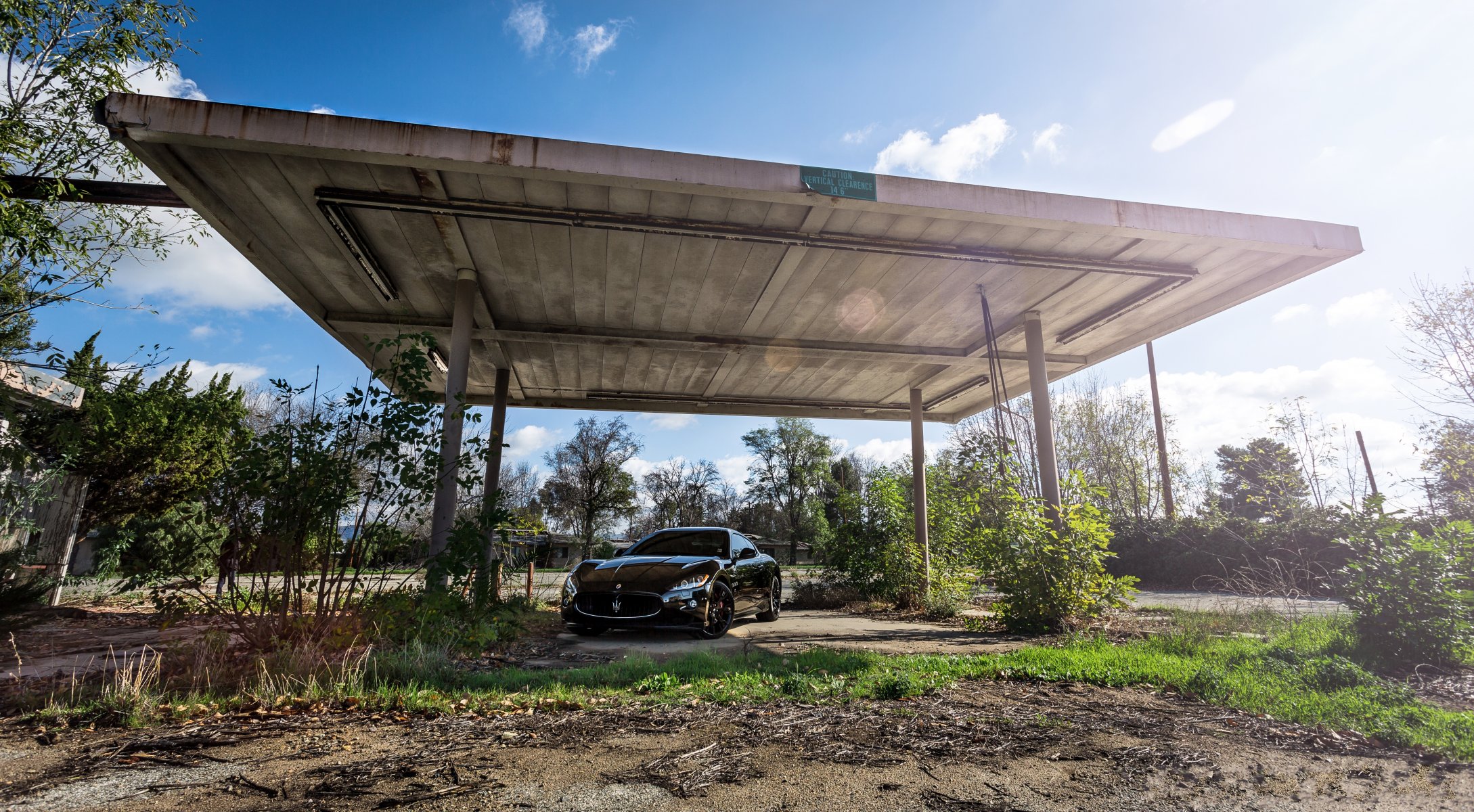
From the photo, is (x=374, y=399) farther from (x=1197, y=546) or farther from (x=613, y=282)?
(x=1197, y=546)

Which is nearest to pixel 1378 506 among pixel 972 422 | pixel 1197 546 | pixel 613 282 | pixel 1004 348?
pixel 1004 348

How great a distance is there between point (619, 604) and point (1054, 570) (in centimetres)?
490

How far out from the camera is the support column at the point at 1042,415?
8195 mm

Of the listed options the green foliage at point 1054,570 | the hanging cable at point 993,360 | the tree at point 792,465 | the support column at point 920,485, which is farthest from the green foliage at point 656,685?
the tree at point 792,465

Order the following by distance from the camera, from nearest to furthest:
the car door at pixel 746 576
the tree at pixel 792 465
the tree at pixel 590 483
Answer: the car door at pixel 746 576 < the tree at pixel 590 483 < the tree at pixel 792 465

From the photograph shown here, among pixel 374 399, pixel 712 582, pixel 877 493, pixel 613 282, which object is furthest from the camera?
pixel 877 493

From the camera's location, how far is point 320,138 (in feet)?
16.9

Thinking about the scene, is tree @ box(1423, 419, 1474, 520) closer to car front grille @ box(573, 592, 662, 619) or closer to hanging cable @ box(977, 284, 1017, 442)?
hanging cable @ box(977, 284, 1017, 442)

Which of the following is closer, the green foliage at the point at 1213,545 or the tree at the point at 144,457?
the tree at the point at 144,457

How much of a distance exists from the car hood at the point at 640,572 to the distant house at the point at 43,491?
469cm

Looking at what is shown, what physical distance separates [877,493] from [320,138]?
9953 mm

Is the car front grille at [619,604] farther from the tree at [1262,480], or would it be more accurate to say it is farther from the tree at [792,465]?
the tree at [792,465]

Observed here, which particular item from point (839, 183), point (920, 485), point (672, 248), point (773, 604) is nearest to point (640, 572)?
point (773, 604)

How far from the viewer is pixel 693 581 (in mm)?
7074
